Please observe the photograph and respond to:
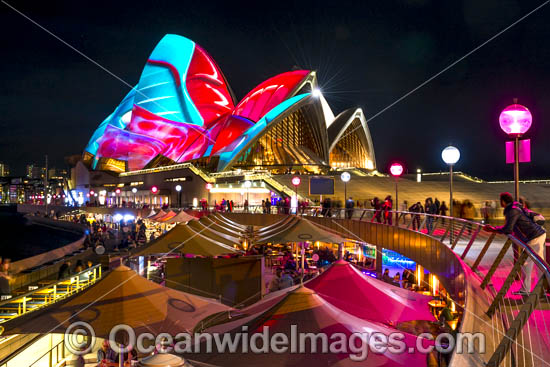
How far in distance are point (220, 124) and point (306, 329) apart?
2167 inches

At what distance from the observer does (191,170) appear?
47812 mm

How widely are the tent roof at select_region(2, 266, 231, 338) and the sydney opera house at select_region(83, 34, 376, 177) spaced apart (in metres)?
43.0

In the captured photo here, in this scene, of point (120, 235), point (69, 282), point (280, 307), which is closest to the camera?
point (280, 307)

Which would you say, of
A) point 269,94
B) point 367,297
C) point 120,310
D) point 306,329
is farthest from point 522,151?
point 269,94

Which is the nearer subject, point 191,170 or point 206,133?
point 191,170

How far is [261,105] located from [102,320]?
48.5 meters

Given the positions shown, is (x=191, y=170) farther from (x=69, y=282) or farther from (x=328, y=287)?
(x=328, y=287)

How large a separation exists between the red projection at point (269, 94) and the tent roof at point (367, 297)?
4386 centimetres

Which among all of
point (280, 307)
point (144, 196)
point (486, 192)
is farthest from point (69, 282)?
point (144, 196)

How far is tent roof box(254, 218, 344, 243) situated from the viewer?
14.5 meters

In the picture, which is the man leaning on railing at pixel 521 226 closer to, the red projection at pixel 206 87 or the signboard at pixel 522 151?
the signboard at pixel 522 151

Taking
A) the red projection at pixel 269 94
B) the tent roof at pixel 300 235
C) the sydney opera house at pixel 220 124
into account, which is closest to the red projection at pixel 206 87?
the sydney opera house at pixel 220 124

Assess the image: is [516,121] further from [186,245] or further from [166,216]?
[166,216]

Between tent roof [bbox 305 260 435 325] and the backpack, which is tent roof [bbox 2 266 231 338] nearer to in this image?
tent roof [bbox 305 260 435 325]
